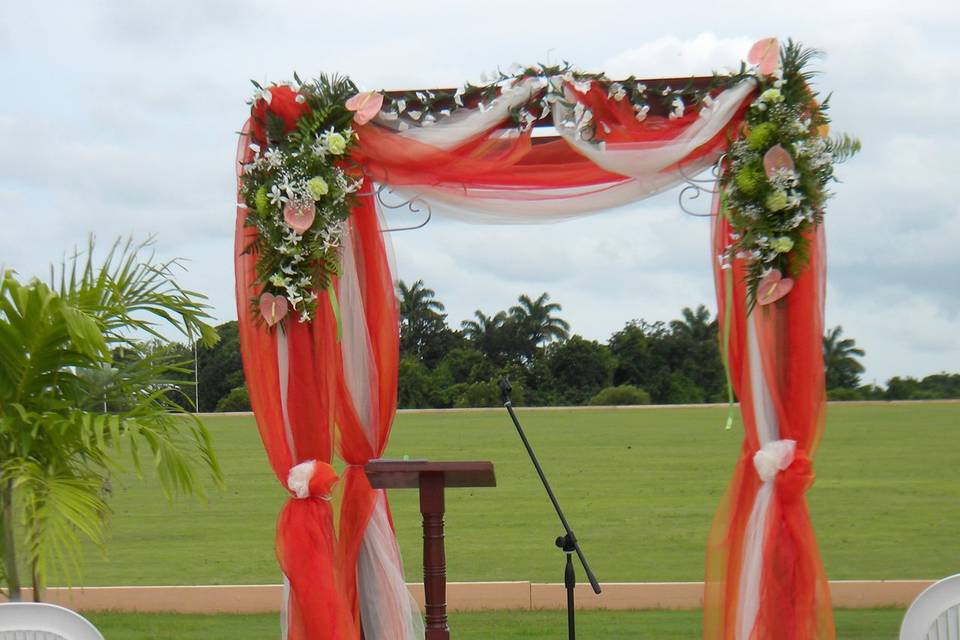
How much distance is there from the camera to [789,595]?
4.27 m

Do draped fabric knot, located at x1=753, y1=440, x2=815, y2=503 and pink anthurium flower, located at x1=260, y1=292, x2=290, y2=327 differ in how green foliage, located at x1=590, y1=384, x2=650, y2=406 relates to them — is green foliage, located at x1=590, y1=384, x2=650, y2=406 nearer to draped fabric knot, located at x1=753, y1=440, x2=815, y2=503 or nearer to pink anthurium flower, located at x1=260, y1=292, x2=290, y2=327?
draped fabric knot, located at x1=753, y1=440, x2=815, y2=503

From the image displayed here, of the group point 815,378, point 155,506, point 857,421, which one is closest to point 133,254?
point 815,378

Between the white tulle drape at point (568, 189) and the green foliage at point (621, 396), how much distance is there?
166 inches

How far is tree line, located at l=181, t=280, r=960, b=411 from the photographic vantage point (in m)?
6.12

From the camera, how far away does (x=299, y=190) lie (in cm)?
436

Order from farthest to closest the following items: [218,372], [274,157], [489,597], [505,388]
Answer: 1. [218,372]
2. [489,597]
3. [274,157]
4. [505,388]

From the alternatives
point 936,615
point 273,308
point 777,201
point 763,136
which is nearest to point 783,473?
point 777,201

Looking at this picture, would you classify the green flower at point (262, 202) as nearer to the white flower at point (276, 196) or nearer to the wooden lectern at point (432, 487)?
the white flower at point (276, 196)

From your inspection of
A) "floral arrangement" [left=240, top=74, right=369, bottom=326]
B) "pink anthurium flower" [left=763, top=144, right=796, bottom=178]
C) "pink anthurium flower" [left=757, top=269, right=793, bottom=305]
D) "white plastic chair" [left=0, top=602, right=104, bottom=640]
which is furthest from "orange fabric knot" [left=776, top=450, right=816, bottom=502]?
"white plastic chair" [left=0, top=602, right=104, bottom=640]

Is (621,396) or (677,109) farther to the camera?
(621,396)

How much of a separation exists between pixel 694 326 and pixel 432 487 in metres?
5.12

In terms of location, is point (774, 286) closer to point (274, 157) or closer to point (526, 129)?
point (526, 129)

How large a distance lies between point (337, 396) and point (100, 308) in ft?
3.21

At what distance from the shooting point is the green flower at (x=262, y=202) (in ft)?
14.5
